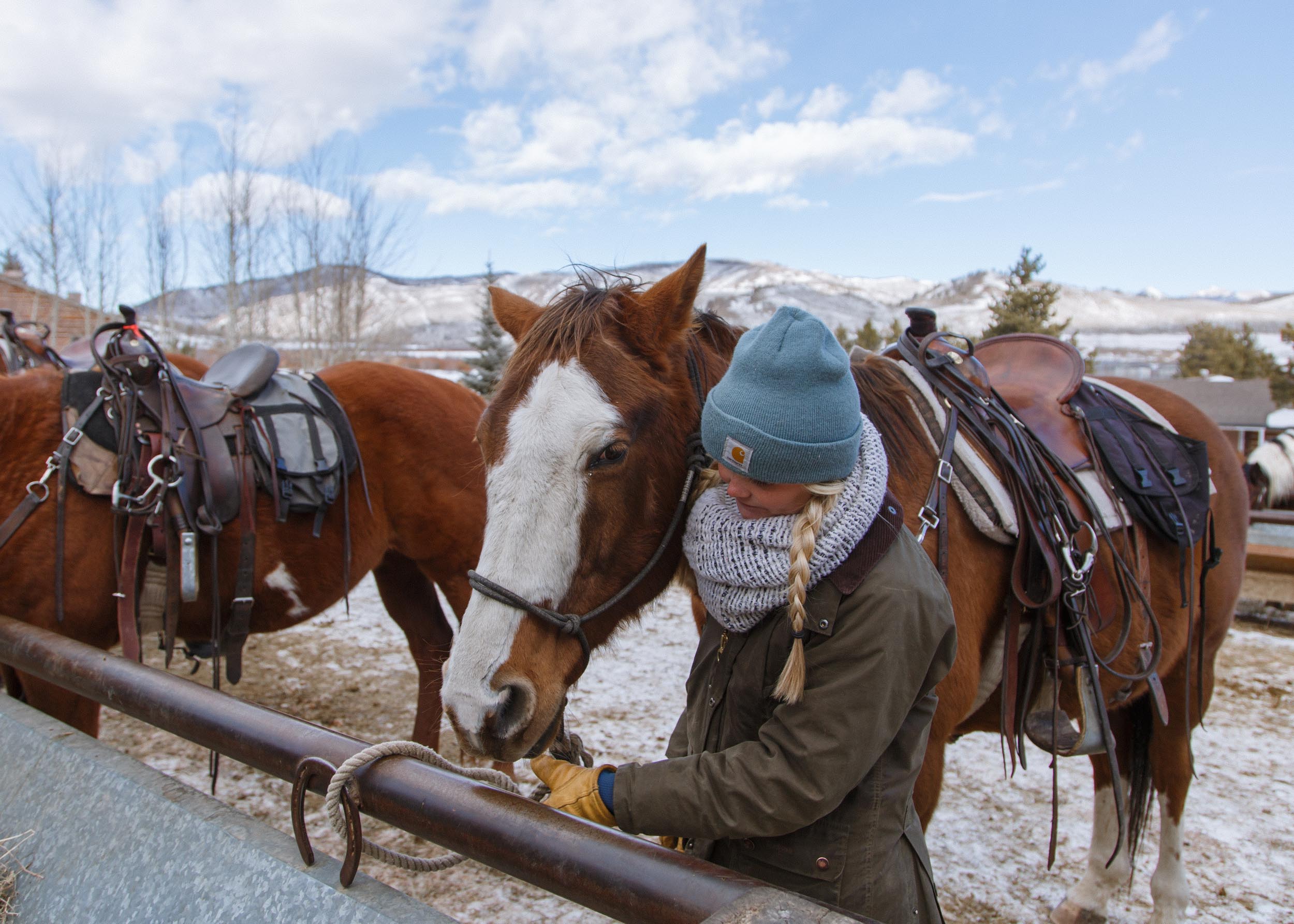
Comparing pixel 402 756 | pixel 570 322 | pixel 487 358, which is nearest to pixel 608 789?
pixel 402 756

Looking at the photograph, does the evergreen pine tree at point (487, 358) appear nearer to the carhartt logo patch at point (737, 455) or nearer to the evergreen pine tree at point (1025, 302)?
the evergreen pine tree at point (1025, 302)

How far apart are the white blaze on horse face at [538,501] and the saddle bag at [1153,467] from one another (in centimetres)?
180

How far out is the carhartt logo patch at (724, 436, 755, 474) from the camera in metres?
1.16

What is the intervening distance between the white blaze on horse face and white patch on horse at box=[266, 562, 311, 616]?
7.38 ft

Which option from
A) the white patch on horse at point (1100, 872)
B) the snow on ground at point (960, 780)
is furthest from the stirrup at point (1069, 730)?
the snow on ground at point (960, 780)

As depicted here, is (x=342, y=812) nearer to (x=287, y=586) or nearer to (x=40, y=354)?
(x=287, y=586)

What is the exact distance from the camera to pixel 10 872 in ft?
4.85

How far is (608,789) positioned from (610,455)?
560 millimetres

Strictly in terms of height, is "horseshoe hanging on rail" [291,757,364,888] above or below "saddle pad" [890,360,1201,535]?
below

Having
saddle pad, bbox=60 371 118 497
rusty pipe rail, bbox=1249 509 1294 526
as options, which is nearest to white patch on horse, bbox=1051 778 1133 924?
saddle pad, bbox=60 371 118 497

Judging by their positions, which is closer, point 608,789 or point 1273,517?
point 608,789

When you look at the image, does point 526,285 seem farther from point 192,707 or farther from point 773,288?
point 192,707

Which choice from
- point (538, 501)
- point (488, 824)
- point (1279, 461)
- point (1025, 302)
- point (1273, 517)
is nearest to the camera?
point (488, 824)

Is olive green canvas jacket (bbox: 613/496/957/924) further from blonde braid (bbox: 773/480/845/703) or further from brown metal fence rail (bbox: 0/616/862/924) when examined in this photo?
brown metal fence rail (bbox: 0/616/862/924)
